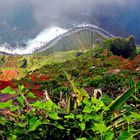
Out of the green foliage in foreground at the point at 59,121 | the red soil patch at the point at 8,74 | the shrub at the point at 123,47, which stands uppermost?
the red soil patch at the point at 8,74

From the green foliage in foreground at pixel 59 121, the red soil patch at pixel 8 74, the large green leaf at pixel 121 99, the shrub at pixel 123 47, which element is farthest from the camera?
the red soil patch at pixel 8 74

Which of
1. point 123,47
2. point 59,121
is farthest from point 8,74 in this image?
point 59,121

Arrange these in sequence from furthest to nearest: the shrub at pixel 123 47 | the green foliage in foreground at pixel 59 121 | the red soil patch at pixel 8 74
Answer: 1. the red soil patch at pixel 8 74
2. the shrub at pixel 123 47
3. the green foliage in foreground at pixel 59 121

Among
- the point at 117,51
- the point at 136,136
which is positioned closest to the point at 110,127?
the point at 136,136

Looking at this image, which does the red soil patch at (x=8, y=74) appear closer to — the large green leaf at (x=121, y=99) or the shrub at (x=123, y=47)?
the shrub at (x=123, y=47)

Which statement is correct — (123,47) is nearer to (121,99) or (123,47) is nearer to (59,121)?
(121,99)

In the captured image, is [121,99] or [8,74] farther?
[8,74]

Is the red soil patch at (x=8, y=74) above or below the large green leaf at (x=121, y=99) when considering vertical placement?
above

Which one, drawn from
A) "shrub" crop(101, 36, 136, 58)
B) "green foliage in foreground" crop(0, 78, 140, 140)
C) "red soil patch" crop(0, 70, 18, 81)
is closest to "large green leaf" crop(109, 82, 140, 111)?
"green foliage in foreground" crop(0, 78, 140, 140)

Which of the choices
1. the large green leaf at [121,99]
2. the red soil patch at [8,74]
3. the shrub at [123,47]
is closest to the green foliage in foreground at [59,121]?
the large green leaf at [121,99]

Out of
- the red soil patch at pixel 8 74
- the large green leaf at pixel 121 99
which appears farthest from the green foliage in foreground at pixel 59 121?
the red soil patch at pixel 8 74

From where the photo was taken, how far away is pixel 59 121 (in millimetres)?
4586

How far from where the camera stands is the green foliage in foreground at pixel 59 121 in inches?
170

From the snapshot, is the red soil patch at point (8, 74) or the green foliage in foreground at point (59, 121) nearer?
the green foliage in foreground at point (59, 121)
